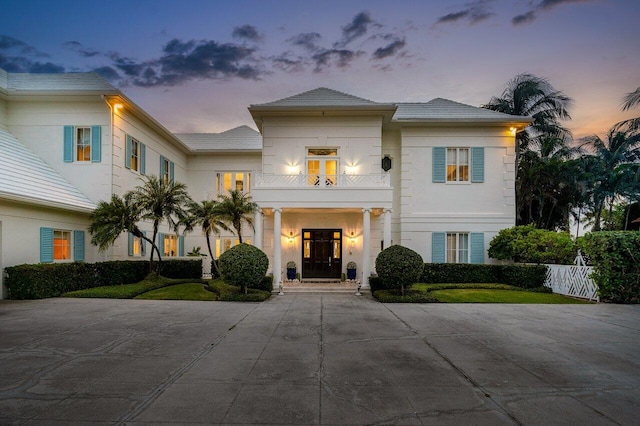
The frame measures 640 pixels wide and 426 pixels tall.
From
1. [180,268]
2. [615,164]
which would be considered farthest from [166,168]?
[615,164]

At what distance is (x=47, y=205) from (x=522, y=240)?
19.9 metres

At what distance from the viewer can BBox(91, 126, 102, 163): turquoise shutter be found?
17.0m

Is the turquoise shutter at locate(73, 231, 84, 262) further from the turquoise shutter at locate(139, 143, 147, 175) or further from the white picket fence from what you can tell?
the white picket fence

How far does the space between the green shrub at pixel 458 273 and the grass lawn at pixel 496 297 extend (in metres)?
1.73

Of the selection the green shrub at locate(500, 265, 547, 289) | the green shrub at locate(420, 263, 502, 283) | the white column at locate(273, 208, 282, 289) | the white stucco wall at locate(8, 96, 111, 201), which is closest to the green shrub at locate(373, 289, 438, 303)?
the green shrub at locate(420, 263, 502, 283)

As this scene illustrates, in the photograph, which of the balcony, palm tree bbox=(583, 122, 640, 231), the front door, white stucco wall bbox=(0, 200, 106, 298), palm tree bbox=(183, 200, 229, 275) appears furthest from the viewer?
palm tree bbox=(583, 122, 640, 231)

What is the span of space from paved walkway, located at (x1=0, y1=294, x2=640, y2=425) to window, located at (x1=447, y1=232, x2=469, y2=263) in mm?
8310

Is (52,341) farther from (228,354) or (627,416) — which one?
(627,416)

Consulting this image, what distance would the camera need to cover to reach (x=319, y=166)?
1881 cm

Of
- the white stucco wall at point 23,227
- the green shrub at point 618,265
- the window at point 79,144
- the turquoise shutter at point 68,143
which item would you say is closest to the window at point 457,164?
the green shrub at point 618,265

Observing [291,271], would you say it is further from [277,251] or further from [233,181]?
[233,181]

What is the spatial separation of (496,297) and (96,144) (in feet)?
60.2

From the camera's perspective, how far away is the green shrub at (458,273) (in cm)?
1778

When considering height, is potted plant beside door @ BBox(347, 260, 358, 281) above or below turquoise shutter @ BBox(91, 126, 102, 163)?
below
